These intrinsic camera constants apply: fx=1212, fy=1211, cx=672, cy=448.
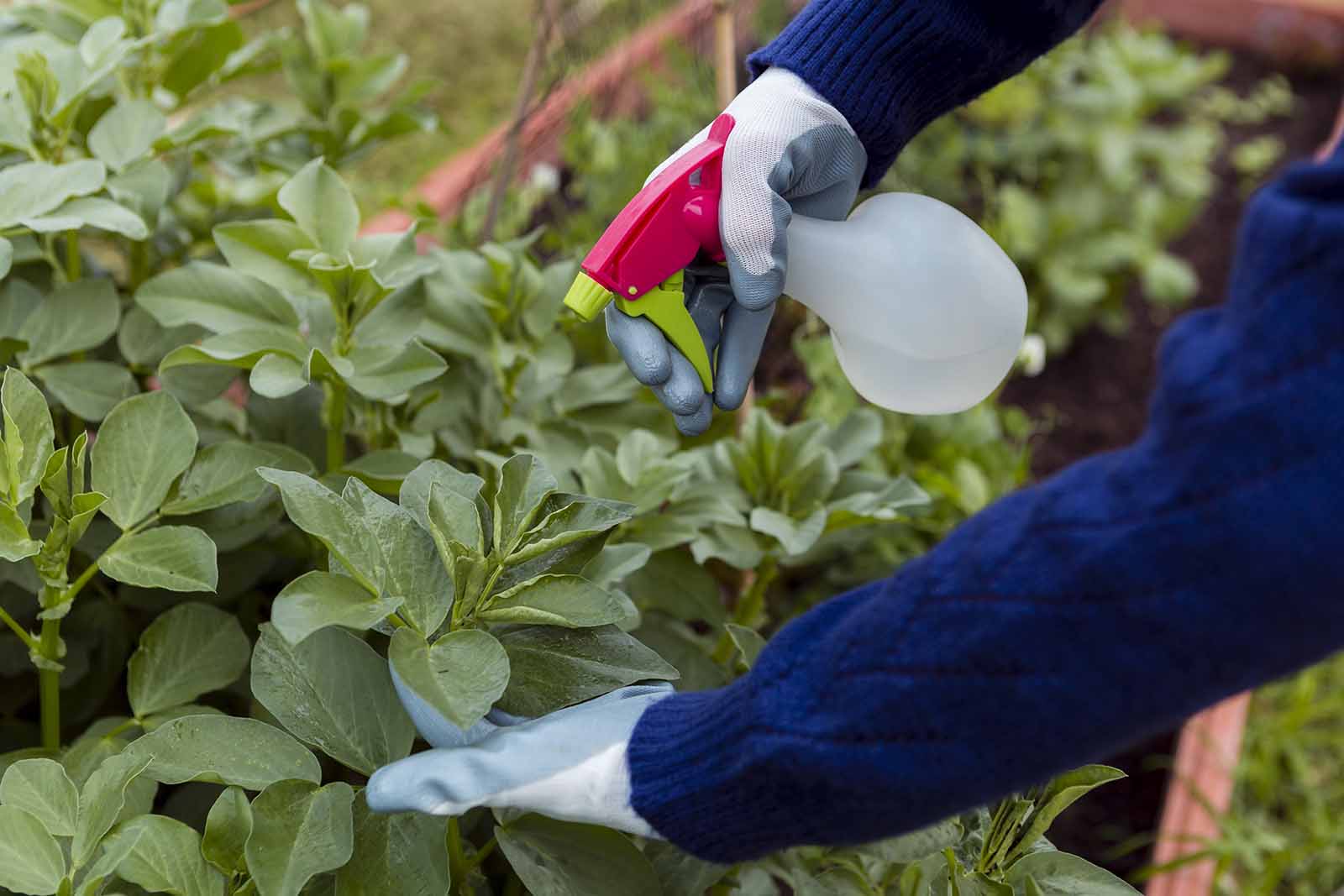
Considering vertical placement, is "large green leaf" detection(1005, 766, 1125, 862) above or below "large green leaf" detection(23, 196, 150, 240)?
below

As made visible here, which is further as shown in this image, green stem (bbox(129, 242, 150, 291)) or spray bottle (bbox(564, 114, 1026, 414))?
green stem (bbox(129, 242, 150, 291))

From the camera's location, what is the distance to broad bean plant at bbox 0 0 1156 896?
25.9 inches

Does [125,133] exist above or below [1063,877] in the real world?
above

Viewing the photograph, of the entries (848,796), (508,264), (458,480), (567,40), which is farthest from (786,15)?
(848,796)

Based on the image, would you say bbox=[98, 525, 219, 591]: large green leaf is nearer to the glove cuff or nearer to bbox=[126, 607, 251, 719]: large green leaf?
bbox=[126, 607, 251, 719]: large green leaf

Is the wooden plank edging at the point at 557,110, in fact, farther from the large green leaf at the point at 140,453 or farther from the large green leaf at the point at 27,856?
the large green leaf at the point at 27,856

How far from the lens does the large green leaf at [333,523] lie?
0.63m

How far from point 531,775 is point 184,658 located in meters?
0.30

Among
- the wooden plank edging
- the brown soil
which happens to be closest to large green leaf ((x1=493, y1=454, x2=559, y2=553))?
the wooden plank edging

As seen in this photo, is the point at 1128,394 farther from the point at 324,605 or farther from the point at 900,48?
the point at 324,605

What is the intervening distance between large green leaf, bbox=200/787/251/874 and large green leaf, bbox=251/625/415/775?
0.05 metres

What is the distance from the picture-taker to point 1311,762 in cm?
170

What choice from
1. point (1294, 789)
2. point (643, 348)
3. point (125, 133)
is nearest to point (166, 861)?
point (643, 348)

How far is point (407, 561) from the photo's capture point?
671 millimetres
